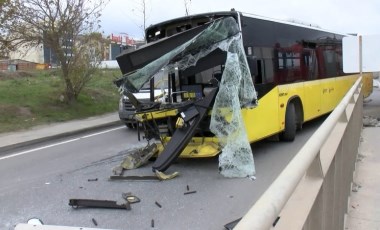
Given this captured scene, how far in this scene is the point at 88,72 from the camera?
20078 millimetres

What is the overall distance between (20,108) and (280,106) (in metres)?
11.0

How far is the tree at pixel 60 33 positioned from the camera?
18.4m

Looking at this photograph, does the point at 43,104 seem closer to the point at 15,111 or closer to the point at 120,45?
the point at 15,111

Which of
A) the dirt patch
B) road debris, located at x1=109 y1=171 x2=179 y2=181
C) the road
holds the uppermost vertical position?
the dirt patch

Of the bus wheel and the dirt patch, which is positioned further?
the dirt patch

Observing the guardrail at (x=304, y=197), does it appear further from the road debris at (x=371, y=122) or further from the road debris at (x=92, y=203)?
the road debris at (x=371, y=122)

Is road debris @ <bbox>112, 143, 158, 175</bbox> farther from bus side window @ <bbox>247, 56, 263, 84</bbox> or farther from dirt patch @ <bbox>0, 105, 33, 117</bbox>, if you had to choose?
dirt patch @ <bbox>0, 105, 33, 117</bbox>

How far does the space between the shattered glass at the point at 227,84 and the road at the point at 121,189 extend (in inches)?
15.0

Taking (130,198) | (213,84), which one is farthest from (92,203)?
(213,84)

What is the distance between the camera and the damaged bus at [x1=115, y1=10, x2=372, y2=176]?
8.61m

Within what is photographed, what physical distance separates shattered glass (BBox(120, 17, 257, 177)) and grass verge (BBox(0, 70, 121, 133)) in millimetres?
8244

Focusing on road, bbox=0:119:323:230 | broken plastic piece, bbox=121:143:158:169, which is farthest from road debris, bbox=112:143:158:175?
road, bbox=0:119:323:230

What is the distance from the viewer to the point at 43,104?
19.4m

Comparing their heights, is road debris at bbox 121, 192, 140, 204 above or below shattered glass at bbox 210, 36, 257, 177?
below
